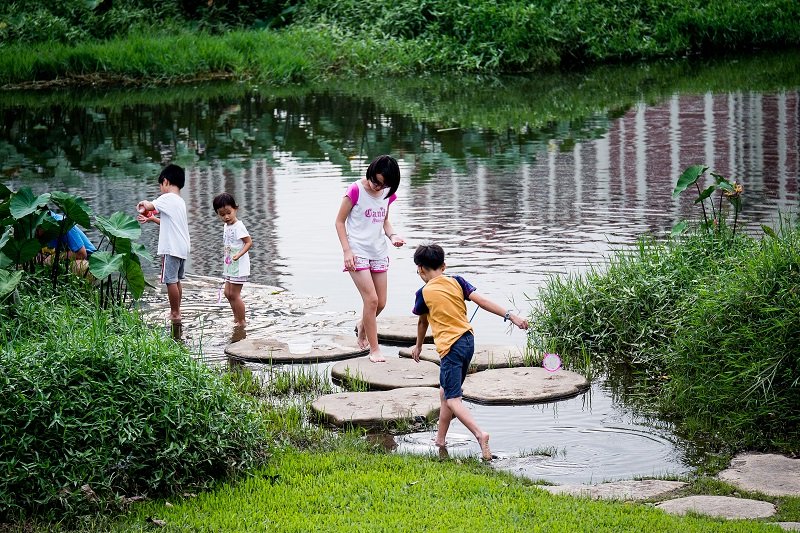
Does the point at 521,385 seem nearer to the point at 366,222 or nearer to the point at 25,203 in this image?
the point at 366,222

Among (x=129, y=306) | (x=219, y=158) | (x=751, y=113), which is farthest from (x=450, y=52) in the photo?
(x=129, y=306)

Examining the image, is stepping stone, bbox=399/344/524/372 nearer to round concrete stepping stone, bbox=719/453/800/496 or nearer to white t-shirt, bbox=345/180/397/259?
white t-shirt, bbox=345/180/397/259

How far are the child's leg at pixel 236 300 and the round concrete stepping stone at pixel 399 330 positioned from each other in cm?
106

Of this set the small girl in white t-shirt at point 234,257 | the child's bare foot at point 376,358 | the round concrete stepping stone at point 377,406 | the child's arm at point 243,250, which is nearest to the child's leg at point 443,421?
the round concrete stepping stone at point 377,406

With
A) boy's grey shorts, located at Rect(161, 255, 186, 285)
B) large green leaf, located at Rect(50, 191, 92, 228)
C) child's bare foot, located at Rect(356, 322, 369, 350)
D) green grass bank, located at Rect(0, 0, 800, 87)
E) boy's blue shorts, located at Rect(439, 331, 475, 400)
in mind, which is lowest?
child's bare foot, located at Rect(356, 322, 369, 350)

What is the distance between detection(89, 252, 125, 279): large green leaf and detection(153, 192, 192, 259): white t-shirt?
1320 mm

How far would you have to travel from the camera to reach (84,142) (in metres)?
19.1

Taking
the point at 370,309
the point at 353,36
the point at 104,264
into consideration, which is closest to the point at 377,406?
the point at 370,309

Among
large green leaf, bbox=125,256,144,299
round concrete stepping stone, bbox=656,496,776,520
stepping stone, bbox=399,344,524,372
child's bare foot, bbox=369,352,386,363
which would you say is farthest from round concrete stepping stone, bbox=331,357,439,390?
round concrete stepping stone, bbox=656,496,776,520

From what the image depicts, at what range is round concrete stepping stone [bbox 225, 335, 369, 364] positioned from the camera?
8.01 metres

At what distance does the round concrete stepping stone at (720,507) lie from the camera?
16.8ft

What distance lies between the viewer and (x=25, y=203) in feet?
24.5

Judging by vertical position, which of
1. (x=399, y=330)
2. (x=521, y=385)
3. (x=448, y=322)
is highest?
(x=448, y=322)

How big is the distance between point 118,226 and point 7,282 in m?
1.48
